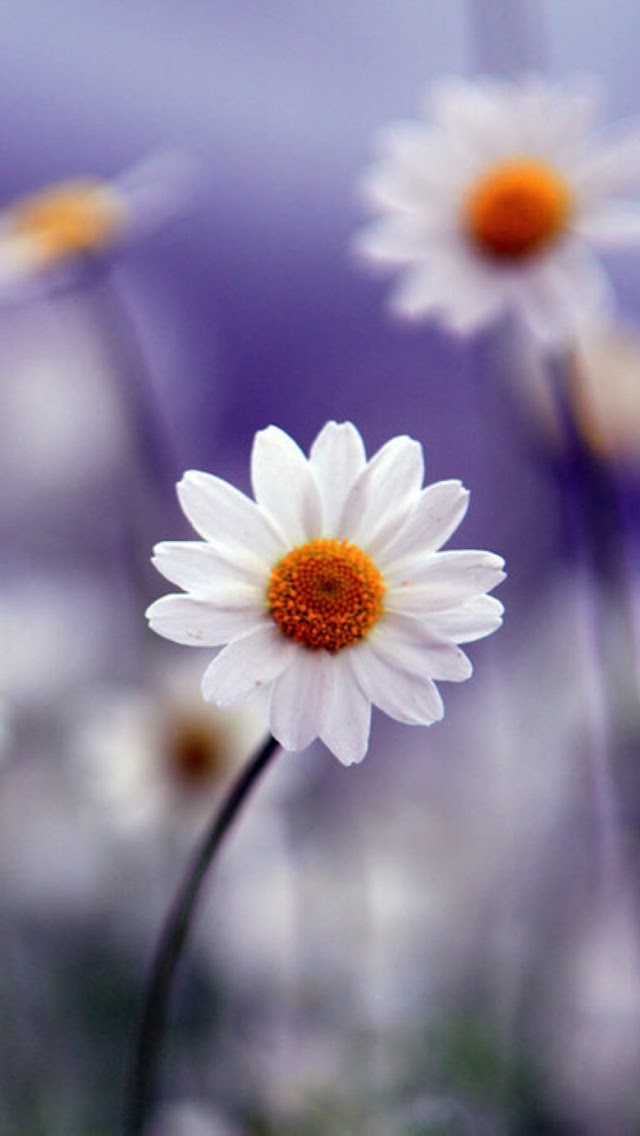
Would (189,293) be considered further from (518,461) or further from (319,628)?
(319,628)

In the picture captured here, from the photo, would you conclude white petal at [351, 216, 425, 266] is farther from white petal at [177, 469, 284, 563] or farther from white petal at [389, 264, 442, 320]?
white petal at [177, 469, 284, 563]

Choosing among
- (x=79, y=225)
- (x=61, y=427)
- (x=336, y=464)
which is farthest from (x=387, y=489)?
(x=61, y=427)

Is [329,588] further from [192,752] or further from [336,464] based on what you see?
[192,752]

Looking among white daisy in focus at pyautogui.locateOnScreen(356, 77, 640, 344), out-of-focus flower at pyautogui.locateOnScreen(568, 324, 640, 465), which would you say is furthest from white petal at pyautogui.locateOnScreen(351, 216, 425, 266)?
out-of-focus flower at pyautogui.locateOnScreen(568, 324, 640, 465)

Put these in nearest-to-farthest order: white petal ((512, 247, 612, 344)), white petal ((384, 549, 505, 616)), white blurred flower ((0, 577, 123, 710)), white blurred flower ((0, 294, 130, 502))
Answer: white petal ((384, 549, 505, 616)) < white petal ((512, 247, 612, 344)) < white blurred flower ((0, 577, 123, 710)) < white blurred flower ((0, 294, 130, 502))

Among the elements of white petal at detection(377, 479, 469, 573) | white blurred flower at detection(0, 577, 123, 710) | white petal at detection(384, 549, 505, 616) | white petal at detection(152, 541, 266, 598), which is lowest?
white petal at detection(384, 549, 505, 616)

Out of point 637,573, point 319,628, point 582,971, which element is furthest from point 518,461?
point 637,573
